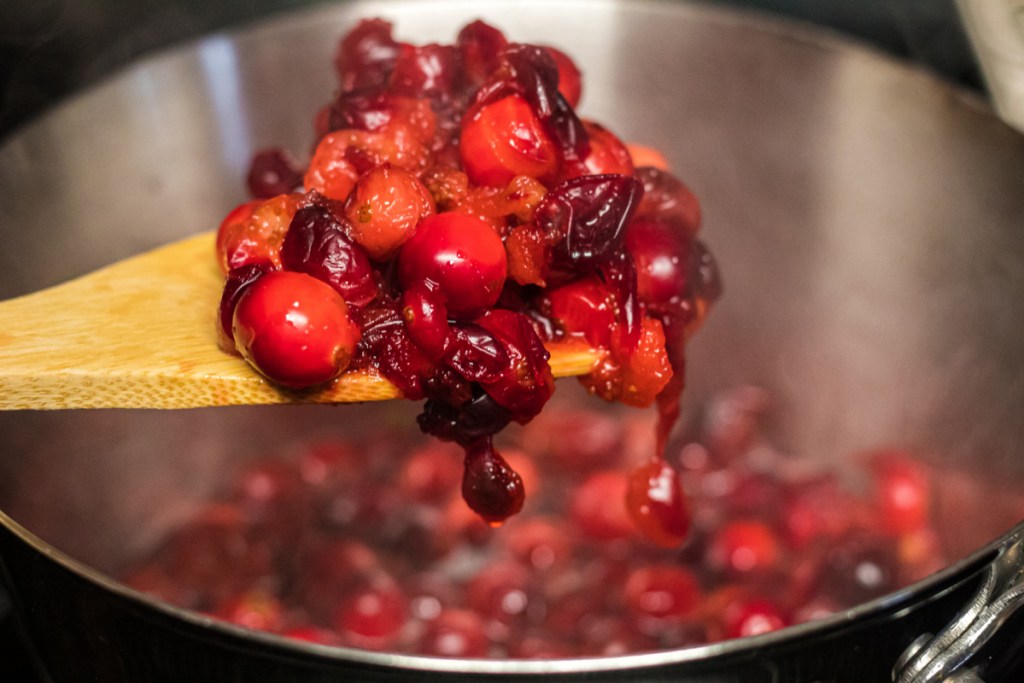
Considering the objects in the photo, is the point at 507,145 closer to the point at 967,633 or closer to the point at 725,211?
the point at 967,633

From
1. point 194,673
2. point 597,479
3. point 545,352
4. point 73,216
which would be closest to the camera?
point 194,673

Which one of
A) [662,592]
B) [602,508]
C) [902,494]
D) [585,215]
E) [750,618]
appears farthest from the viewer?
[602,508]

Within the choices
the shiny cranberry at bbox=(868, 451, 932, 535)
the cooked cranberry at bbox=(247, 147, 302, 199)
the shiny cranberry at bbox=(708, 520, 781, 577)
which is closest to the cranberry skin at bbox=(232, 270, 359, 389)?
the cooked cranberry at bbox=(247, 147, 302, 199)

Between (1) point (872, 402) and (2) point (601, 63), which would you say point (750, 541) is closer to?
(1) point (872, 402)

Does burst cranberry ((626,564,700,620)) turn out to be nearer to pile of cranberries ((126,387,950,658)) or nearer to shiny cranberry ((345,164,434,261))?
pile of cranberries ((126,387,950,658))

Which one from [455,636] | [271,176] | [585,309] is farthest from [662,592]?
[271,176]

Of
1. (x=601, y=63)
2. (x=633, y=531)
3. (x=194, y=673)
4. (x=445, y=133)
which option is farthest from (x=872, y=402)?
(x=194, y=673)
